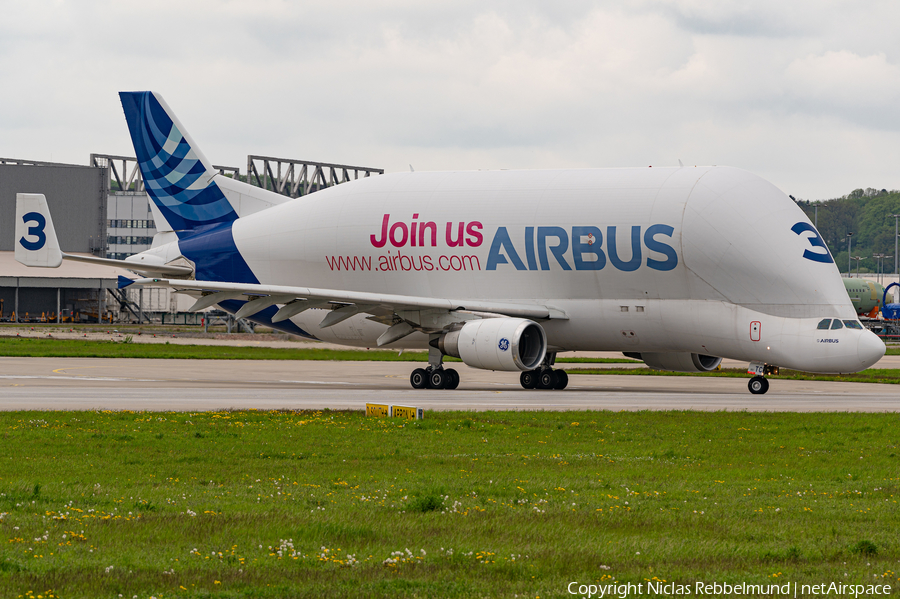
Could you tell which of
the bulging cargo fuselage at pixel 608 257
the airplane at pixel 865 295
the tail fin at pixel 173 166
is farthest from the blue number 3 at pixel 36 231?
the airplane at pixel 865 295

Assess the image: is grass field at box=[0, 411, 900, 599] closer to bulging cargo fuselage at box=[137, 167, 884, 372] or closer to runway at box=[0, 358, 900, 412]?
runway at box=[0, 358, 900, 412]

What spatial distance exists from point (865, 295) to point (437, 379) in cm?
9711

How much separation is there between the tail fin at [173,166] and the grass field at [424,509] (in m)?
22.0

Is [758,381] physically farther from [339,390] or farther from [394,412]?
[394,412]

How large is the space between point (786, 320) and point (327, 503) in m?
22.2

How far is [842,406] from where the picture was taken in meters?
27.2

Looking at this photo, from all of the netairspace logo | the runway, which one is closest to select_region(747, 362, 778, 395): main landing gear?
the runway

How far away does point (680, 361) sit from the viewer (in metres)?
35.6

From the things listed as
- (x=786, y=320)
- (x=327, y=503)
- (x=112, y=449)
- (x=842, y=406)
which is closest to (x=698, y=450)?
(x=327, y=503)

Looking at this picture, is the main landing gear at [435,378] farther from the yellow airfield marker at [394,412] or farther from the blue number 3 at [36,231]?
the blue number 3 at [36,231]

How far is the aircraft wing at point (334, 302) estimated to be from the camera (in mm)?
33031

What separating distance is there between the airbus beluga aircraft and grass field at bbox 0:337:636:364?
10913 millimetres

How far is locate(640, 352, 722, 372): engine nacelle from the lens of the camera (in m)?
35.5

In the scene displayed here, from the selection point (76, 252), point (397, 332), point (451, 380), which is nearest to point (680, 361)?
point (451, 380)
